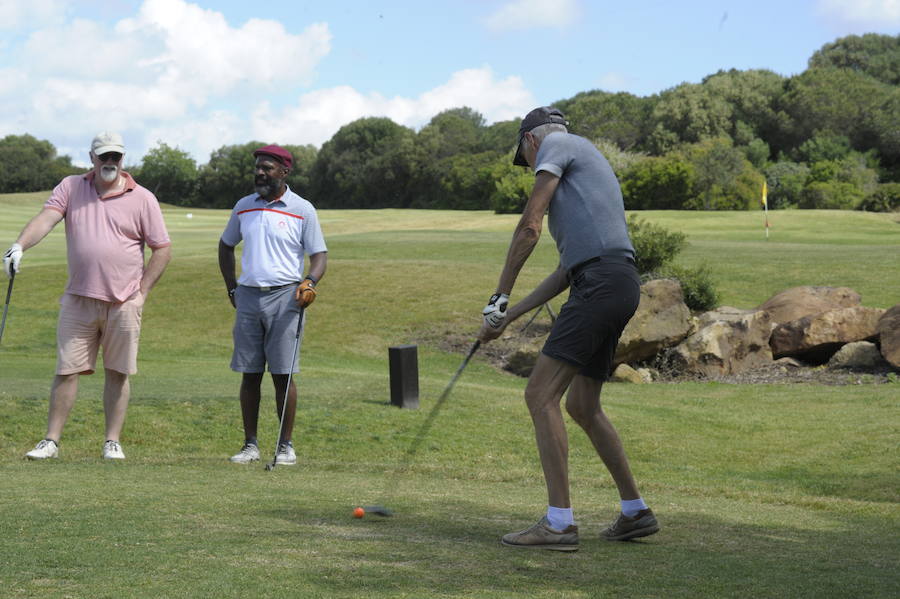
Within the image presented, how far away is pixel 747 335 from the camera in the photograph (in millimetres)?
18266

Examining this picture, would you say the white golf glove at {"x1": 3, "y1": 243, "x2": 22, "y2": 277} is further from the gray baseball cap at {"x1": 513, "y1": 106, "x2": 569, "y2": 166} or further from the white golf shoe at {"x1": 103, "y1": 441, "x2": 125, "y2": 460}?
the gray baseball cap at {"x1": 513, "y1": 106, "x2": 569, "y2": 166}

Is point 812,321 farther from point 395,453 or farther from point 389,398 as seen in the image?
point 395,453

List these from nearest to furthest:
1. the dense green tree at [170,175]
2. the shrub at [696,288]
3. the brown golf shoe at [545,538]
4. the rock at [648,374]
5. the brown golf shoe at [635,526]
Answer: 1. the brown golf shoe at [545,538]
2. the brown golf shoe at [635,526]
3. the rock at [648,374]
4. the shrub at [696,288]
5. the dense green tree at [170,175]

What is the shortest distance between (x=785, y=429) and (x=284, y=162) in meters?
7.52

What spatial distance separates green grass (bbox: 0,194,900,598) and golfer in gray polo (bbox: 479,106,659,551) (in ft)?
1.44

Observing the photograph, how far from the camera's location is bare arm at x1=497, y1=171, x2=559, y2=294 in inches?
206

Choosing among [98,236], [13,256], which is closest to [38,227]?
[13,256]

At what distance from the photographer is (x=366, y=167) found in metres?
102

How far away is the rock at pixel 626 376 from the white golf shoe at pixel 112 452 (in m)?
10.8

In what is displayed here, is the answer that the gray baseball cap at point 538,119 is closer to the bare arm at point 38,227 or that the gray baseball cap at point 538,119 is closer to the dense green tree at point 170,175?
the bare arm at point 38,227

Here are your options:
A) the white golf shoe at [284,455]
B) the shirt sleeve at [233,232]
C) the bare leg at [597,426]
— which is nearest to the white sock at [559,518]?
the bare leg at [597,426]

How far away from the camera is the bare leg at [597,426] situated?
551cm

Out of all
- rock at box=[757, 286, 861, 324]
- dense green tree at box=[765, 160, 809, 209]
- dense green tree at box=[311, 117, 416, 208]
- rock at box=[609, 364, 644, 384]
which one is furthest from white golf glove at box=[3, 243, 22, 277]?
dense green tree at box=[311, 117, 416, 208]

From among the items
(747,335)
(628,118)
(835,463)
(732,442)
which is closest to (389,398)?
(732,442)
